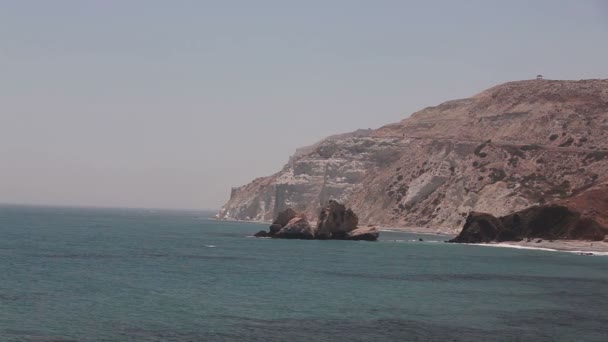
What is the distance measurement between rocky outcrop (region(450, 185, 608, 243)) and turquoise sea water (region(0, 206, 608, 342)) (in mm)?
23448

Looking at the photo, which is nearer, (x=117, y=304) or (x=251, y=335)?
(x=251, y=335)

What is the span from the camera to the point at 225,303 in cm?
5653

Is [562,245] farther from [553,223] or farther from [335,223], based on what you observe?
[335,223]

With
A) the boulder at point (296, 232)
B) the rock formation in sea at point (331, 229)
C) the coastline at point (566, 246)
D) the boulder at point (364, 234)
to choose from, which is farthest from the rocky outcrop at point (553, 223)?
the boulder at point (296, 232)

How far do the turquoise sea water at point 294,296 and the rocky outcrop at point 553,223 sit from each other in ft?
76.9

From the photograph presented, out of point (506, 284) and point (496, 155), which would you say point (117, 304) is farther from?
point (496, 155)

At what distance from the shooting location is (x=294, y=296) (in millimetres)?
62125

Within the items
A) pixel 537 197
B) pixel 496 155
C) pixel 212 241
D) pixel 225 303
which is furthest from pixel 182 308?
pixel 496 155

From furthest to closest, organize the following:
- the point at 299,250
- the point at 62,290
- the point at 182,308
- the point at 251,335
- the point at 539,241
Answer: the point at 539,241 → the point at 299,250 → the point at 62,290 → the point at 182,308 → the point at 251,335

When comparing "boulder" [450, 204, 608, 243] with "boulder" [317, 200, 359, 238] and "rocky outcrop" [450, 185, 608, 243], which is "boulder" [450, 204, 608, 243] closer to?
"rocky outcrop" [450, 185, 608, 243]

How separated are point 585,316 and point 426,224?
13676 centimetres

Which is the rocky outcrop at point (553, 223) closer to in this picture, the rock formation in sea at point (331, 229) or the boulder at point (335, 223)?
the rock formation in sea at point (331, 229)

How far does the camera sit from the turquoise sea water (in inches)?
1804

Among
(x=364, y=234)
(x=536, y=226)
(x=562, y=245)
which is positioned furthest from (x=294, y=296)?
(x=536, y=226)
